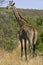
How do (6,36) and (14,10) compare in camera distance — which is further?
(6,36)

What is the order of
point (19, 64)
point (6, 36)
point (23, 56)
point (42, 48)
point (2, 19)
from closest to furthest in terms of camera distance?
point (19, 64), point (23, 56), point (42, 48), point (6, 36), point (2, 19)

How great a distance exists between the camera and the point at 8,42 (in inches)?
699

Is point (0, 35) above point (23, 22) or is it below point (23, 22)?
below

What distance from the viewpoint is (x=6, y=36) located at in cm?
1922

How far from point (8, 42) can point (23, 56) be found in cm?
764

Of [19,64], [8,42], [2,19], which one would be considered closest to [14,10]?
[19,64]

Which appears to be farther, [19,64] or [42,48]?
[42,48]

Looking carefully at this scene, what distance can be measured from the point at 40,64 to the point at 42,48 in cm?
617

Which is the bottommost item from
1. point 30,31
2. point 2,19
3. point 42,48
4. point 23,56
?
point 2,19

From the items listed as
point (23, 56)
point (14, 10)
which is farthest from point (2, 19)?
point (23, 56)

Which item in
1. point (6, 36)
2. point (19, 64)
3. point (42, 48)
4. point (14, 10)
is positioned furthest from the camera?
point (6, 36)

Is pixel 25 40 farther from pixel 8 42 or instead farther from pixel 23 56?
pixel 8 42

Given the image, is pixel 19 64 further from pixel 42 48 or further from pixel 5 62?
pixel 42 48

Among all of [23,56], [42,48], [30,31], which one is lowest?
[42,48]
